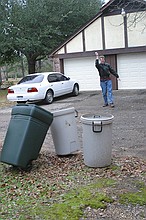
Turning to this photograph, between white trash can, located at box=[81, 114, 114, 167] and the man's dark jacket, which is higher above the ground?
the man's dark jacket

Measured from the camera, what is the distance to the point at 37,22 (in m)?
23.2

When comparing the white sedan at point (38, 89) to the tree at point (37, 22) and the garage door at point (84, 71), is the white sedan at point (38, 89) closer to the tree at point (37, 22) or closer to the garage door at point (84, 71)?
the garage door at point (84, 71)

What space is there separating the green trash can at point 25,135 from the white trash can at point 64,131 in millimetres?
557

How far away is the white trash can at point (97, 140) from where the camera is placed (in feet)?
18.3

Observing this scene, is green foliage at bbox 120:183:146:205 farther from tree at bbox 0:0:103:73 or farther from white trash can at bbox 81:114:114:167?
tree at bbox 0:0:103:73

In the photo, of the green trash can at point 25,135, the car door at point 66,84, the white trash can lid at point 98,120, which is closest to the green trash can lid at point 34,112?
the green trash can at point 25,135

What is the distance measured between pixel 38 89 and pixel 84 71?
648 cm

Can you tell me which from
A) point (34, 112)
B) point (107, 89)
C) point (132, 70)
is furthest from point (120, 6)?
point (34, 112)

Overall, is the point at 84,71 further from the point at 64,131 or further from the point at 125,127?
the point at 64,131

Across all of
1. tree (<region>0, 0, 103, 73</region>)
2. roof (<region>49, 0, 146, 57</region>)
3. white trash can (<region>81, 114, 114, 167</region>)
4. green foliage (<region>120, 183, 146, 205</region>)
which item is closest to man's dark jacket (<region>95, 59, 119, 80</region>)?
roof (<region>49, 0, 146, 57</region>)

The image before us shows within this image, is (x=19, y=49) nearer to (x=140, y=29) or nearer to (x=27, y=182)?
(x=140, y=29)

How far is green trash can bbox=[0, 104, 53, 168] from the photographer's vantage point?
17.4 ft

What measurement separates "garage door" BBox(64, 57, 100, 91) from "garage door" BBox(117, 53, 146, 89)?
5.19 feet

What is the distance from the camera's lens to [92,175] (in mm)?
5348
